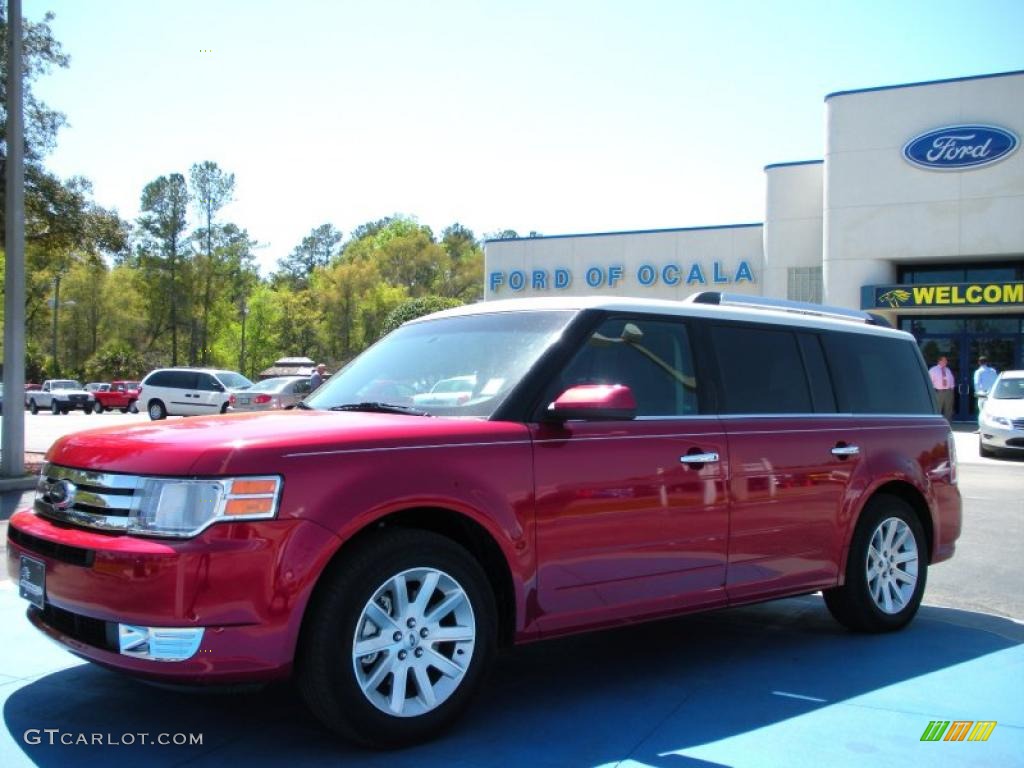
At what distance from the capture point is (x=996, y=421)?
1786cm

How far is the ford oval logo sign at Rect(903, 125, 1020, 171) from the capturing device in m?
27.8

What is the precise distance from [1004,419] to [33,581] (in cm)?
1769

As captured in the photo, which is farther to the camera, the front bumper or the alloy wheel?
the alloy wheel

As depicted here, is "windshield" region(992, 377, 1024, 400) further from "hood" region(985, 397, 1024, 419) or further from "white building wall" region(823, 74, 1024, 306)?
"white building wall" region(823, 74, 1024, 306)

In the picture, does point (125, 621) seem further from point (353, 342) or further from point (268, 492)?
point (353, 342)

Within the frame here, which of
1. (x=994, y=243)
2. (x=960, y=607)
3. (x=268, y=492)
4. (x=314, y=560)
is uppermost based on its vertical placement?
(x=994, y=243)

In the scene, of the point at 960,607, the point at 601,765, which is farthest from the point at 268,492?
the point at 960,607

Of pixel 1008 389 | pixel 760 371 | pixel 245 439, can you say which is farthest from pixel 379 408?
pixel 1008 389

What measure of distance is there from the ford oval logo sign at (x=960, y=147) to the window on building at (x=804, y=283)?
15.7 feet

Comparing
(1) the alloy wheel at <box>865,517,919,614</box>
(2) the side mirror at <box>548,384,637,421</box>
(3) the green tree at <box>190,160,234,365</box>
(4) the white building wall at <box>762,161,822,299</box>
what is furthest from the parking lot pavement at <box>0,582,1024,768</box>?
(3) the green tree at <box>190,160,234,365</box>

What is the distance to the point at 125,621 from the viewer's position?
335cm

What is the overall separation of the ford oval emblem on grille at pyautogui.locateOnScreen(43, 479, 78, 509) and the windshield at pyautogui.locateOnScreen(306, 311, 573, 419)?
128 centimetres

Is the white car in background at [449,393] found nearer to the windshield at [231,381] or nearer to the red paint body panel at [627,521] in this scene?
the red paint body panel at [627,521]

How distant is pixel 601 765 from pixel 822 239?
3035 cm
